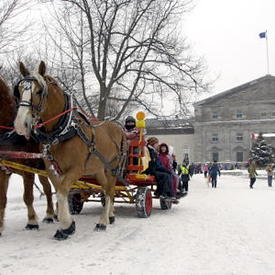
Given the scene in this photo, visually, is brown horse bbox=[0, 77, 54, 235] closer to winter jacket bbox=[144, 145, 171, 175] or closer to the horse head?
the horse head

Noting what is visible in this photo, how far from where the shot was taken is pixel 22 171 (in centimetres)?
632

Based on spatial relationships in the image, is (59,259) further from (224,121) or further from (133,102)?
(224,121)

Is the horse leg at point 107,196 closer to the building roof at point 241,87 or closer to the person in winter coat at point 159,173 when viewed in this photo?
the person in winter coat at point 159,173

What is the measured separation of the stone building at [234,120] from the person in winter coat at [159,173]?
208ft

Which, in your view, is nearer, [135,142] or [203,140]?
[135,142]

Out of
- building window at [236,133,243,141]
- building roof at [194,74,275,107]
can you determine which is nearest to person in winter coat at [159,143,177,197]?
building roof at [194,74,275,107]

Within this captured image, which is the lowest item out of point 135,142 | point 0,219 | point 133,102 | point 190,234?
point 190,234

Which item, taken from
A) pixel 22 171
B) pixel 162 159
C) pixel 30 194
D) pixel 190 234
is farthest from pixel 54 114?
pixel 162 159

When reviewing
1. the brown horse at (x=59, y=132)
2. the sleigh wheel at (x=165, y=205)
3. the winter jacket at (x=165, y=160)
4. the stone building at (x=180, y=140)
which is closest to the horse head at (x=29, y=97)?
the brown horse at (x=59, y=132)

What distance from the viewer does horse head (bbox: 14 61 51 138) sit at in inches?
191

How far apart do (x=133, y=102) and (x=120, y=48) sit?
2.98 meters

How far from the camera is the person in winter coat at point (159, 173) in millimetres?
9055

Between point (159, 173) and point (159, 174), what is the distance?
3 cm

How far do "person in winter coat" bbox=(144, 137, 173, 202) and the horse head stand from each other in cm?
446
